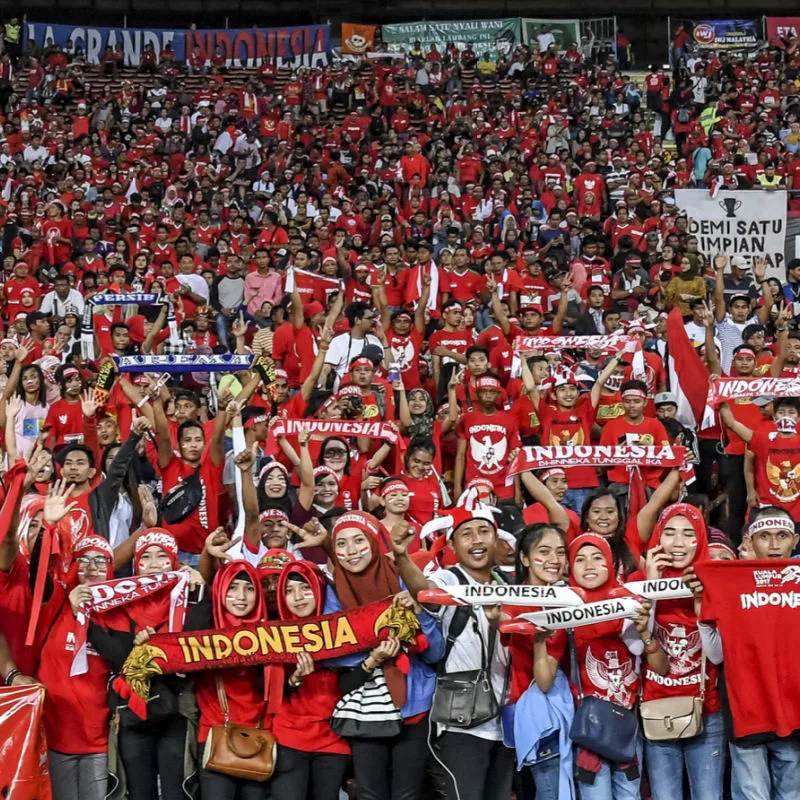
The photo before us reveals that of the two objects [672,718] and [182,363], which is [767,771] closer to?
[672,718]

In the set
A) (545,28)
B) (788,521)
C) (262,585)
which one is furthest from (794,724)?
(545,28)

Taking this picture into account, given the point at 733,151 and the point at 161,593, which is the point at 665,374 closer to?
the point at 161,593

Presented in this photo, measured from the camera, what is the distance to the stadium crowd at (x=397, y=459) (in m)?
5.85

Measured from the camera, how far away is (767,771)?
5.81m

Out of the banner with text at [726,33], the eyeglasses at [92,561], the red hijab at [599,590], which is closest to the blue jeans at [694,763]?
the red hijab at [599,590]

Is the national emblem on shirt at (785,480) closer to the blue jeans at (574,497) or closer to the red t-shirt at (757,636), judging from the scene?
the blue jeans at (574,497)

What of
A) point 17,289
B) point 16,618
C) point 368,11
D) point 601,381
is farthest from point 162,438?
point 368,11

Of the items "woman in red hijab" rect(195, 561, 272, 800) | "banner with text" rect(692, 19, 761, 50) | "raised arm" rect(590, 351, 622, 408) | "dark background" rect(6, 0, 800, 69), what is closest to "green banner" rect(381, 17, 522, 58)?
"dark background" rect(6, 0, 800, 69)

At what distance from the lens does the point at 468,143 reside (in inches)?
826

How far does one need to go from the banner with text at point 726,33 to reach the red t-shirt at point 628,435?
2286 centimetres

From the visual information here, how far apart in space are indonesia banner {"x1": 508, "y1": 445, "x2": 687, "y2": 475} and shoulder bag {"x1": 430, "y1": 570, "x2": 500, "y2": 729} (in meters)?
2.12

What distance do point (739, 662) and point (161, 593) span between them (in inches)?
103

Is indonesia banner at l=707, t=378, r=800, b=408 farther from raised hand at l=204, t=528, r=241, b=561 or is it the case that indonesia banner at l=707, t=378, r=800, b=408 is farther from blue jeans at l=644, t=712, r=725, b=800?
A: raised hand at l=204, t=528, r=241, b=561

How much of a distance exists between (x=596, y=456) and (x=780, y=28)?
25213 mm
